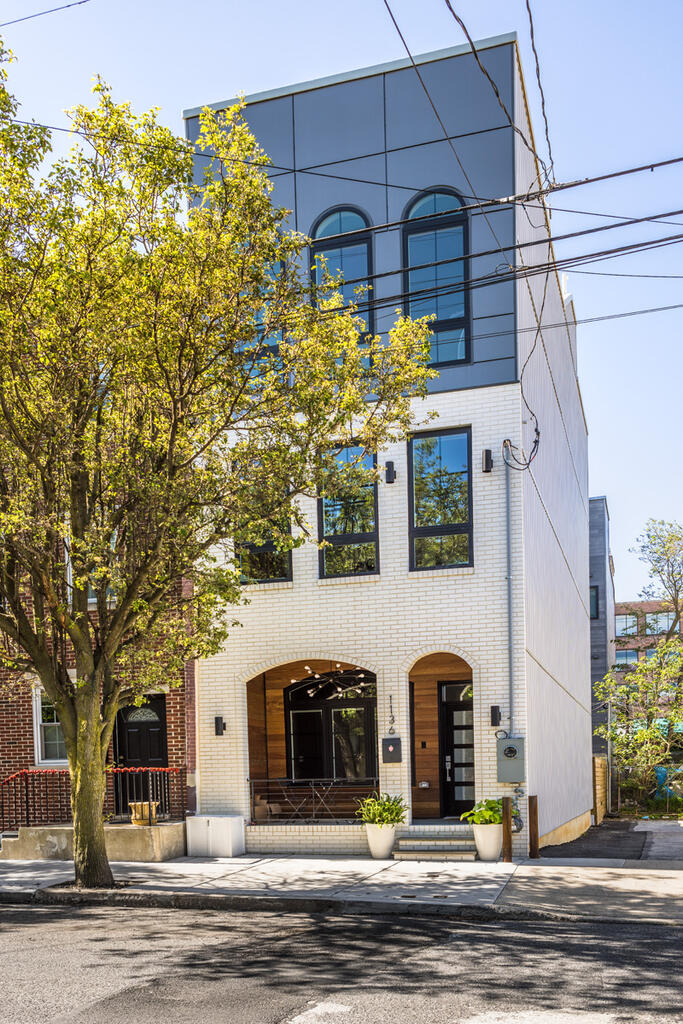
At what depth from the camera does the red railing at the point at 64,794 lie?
54.2ft

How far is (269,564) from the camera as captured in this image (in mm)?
16750

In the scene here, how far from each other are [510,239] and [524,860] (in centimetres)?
917

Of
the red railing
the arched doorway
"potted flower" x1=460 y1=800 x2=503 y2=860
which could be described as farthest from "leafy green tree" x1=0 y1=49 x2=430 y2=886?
the arched doorway

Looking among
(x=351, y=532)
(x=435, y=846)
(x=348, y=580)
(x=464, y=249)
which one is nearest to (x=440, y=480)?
(x=351, y=532)

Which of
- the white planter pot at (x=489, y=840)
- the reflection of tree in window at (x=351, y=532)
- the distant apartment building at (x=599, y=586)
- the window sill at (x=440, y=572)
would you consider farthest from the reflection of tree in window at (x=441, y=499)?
the distant apartment building at (x=599, y=586)

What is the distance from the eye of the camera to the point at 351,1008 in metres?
7.08

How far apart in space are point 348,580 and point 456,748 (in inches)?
155

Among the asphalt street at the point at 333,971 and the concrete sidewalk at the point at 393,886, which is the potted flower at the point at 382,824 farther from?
the asphalt street at the point at 333,971

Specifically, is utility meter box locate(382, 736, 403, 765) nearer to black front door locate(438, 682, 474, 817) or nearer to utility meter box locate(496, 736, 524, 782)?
utility meter box locate(496, 736, 524, 782)

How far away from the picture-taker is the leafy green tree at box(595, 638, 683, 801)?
97.7ft

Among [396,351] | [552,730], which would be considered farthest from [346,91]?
[552,730]

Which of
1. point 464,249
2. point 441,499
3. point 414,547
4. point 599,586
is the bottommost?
point 599,586

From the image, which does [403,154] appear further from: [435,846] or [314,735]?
[435,846]

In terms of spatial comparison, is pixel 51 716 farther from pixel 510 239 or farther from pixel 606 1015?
pixel 606 1015
